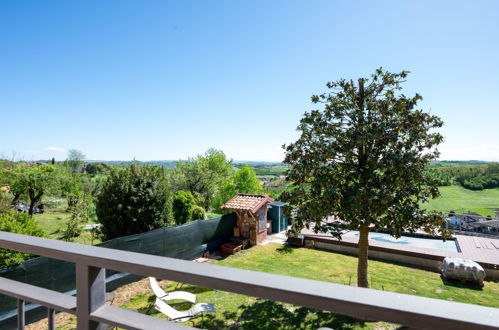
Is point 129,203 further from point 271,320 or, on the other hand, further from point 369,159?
point 369,159

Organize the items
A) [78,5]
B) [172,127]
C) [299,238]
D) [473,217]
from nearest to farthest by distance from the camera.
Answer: [78,5], [299,238], [473,217], [172,127]

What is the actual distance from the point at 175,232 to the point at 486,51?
16.1 m

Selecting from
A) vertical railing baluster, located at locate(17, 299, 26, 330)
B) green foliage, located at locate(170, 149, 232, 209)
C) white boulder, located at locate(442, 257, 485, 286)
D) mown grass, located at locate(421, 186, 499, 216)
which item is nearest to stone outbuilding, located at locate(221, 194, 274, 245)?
white boulder, located at locate(442, 257, 485, 286)

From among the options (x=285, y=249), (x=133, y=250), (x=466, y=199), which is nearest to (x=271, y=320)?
(x=133, y=250)

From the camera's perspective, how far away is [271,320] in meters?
6.38

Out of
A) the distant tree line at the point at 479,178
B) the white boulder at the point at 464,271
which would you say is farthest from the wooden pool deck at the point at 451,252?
the distant tree line at the point at 479,178

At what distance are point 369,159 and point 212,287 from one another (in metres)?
6.88

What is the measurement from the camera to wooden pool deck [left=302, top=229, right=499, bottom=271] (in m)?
11.0

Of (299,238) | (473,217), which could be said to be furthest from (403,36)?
(473,217)

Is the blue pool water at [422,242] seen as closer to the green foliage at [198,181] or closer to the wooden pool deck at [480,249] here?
the wooden pool deck at [480,249]

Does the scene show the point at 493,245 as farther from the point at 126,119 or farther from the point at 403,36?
the point at 126,119

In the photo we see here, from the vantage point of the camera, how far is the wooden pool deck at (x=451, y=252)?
11.0m

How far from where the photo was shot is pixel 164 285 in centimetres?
817

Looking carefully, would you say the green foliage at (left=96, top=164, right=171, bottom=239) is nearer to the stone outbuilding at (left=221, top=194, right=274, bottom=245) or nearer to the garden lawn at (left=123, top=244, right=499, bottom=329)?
the garden lawn at (left=123, top=244, right=499, bottom=329)
